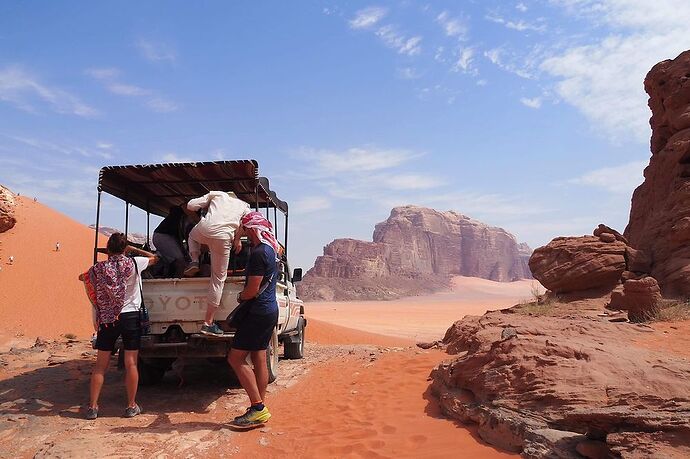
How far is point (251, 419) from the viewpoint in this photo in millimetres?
4652

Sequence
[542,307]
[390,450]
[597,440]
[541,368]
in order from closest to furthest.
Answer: [597,440] < [390,450] < [541,368] < [542,307]

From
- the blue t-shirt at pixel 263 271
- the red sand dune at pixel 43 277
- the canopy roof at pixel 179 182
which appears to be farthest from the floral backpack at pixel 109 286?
the red sand dune at pixel 43 277

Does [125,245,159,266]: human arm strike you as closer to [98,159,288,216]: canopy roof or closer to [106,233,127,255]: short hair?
[106,233,127,255]: short hair

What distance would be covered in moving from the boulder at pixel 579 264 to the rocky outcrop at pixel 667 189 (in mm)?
967

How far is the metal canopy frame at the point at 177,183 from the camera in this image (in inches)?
284

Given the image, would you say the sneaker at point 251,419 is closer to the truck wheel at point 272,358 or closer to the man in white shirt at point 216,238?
the man in white shirt at point 216,238

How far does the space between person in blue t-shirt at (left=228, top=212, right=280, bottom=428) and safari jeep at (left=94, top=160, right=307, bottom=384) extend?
897 millimetres

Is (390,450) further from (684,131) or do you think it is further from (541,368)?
(684,131)

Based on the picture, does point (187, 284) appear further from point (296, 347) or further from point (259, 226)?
point (296, 347)

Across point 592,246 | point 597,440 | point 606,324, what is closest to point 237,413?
point 597,440

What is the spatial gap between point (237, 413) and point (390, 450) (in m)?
2.13

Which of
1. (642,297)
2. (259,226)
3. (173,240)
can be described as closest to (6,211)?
(173,240)

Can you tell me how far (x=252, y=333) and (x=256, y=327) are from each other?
0.07m

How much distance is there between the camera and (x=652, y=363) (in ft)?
14.4
